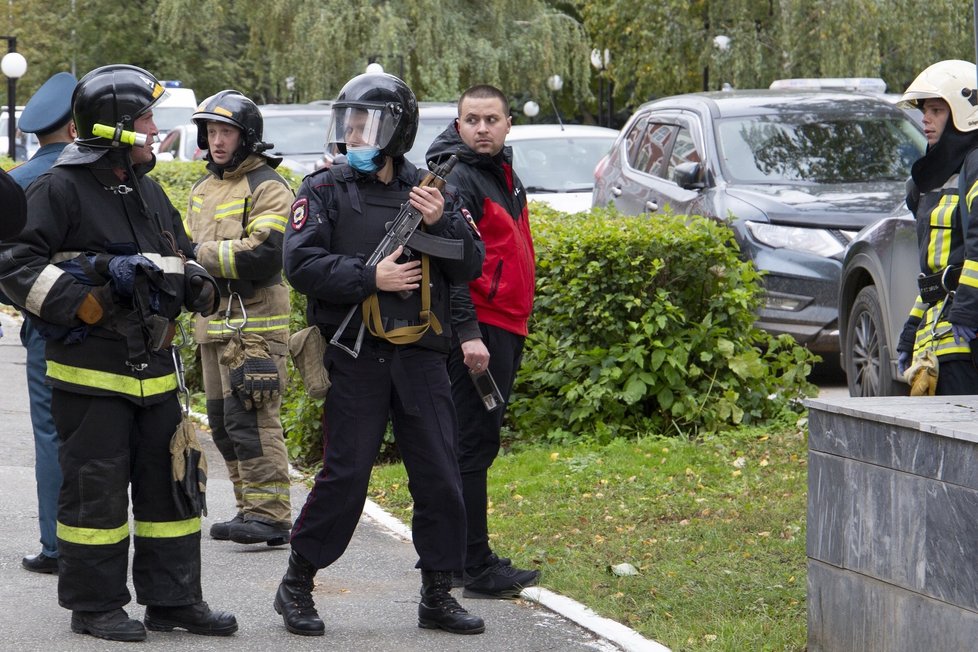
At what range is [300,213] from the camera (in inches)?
206

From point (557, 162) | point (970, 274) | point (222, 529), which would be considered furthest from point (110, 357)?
point (557, 162)

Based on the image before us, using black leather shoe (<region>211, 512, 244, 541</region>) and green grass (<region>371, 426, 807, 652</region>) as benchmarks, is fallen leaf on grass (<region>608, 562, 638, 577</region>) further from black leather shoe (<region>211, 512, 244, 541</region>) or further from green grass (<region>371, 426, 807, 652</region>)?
black leather shoe (<region>211, 512, 244, 541</region>)

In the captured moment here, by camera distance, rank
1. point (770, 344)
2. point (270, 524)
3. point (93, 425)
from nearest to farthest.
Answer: point (93, 425) → point (270, 524) → point (770, 344)

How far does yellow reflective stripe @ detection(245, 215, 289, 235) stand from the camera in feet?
21.3

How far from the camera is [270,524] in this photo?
6691 millimetres

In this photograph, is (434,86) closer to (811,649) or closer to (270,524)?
(270,524)

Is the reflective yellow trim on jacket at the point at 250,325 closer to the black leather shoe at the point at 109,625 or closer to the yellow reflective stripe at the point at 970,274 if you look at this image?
the black leather shoe at the point at 109,625

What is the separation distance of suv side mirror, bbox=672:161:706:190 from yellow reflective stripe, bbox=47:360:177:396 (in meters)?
6.21

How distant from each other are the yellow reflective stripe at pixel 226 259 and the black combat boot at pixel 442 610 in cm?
178

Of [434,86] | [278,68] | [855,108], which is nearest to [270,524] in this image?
[855,108]

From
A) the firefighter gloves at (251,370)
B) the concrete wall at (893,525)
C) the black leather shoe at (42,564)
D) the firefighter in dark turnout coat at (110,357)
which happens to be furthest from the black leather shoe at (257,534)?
the concrete wall at (893,525)

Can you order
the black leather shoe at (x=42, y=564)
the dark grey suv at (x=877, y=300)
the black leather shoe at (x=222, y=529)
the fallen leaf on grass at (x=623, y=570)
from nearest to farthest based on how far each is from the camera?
1. the fallen leaf on grass at (x=623, y=570)
2. the black leather shoe at (x=42, y=564)
3. the black leather shoe at (x=222, y=529)
4. the dark grey suv at (x=877, y=300)

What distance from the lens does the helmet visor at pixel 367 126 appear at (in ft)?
17.2

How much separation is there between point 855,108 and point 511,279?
21.6 feet
